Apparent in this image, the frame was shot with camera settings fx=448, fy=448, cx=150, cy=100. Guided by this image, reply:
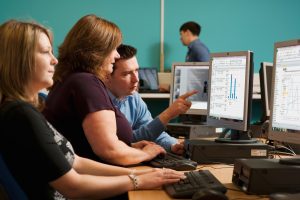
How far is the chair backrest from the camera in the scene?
1.12 metres

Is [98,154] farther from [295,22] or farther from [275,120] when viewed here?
[295,22]

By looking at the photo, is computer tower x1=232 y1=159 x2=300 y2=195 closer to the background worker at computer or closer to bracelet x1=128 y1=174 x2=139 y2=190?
bracelet x1=128 y1=174 x2=139 y2=190

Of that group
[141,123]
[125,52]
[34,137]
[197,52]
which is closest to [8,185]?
[34,137]

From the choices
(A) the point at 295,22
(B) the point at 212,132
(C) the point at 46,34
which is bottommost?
(B) the point at 212,132

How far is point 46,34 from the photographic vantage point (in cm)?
144

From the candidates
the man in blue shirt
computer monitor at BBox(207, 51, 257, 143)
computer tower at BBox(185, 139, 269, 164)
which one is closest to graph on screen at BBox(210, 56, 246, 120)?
computer monitor at BBox(207, 51, 257, 143)

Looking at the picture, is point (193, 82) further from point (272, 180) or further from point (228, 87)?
point (272, 180)

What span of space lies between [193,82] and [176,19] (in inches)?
122

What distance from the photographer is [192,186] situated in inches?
55.1

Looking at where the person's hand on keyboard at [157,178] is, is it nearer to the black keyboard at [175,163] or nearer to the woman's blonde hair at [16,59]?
the black keyboard at [175,163]

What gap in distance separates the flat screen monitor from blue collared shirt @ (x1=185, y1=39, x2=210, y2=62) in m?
2.46

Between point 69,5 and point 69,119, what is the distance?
13.8 feet

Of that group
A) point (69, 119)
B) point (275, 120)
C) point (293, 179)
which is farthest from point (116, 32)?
point (293, 179)

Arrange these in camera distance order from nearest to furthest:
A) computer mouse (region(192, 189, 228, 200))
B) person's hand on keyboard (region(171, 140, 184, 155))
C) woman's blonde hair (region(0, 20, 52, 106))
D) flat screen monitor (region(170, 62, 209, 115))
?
computer mouse (region(192, 189, 228, 200)), woman's blonde hair (region(0, 20, 52, 106)), person's hand on keyboard (region(171, 140, 184, 155)), flat screen monitor (region(170, 62, 209, 115))
